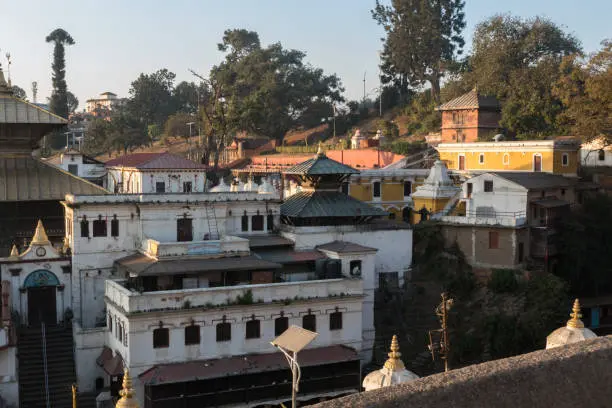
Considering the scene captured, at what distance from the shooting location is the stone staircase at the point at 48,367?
2950 centimetres

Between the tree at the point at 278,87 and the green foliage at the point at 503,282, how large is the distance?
46.1m

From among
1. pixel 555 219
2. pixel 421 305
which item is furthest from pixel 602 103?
pixel 421 305

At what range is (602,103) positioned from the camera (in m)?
49.2

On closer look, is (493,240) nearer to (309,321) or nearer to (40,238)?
(309,321)

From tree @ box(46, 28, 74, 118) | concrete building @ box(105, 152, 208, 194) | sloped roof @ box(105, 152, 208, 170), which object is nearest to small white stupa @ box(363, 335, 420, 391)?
concrete building @ box(105, 152, 208, 194)

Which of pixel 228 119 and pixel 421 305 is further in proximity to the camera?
pixel 228 119

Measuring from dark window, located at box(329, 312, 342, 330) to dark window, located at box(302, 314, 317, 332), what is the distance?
29.9 inches

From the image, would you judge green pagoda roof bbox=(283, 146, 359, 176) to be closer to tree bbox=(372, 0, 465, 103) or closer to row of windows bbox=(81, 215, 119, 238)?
row of windows bbox=(81, 215, 119, 238)

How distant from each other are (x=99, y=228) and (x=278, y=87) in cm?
5674

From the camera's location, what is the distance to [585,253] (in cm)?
4397

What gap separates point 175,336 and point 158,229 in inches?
278

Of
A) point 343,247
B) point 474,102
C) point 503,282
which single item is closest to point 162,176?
point 343,247

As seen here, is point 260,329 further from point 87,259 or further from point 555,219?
point 555,219

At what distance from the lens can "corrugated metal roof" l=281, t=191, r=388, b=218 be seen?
38.3 meters
